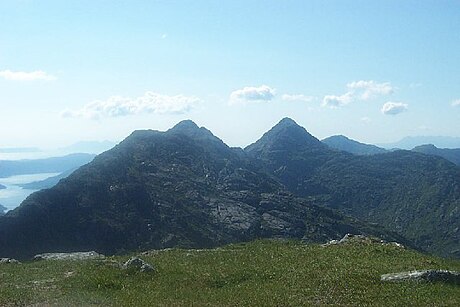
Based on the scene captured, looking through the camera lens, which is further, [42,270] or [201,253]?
[201,253]

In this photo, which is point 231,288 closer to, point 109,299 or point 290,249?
point 109,299

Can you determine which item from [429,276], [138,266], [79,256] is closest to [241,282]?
[138,266]

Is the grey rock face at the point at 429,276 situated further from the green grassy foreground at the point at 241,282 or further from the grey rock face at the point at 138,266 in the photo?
the grey rock face at the point at 138,266

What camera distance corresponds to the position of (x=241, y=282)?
32.9 meters

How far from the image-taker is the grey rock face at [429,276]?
101 ft

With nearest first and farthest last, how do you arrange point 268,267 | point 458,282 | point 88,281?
point 458,282 → point 88,281 → point 268,267

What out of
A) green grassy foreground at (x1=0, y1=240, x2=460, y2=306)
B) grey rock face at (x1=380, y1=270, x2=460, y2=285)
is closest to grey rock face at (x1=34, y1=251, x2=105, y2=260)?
green grassy foreground at (x1=0, y1=240, x2=460, y2=306)

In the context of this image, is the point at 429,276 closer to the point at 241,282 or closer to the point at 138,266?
the point at 241,282

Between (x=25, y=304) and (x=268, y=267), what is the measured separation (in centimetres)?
1697

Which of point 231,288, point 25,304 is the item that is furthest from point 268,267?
point 25,304

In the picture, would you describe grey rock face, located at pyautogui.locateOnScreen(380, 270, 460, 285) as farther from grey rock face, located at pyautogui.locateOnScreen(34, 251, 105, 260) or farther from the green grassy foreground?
grey rock face, located at pyautogui.locateOnScreen(34, 251, 105, 260)

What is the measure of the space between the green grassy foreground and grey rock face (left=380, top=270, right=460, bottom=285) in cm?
77

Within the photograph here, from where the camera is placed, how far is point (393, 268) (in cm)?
3456

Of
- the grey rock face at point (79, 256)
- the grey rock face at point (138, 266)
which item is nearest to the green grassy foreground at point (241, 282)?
the grey rock face at point (138, 266)
